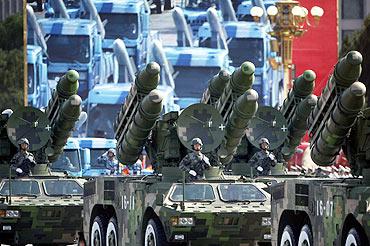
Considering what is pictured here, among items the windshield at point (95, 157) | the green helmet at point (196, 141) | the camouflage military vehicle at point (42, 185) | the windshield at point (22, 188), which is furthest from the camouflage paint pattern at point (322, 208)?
the windshield at point (95, 157)

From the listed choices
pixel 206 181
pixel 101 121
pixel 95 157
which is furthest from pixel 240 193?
pixel 101 121

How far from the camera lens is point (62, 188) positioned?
33.7 m

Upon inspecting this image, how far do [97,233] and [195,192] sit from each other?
3.38 m

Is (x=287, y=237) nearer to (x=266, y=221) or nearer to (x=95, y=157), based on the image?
(x=266, y=221)

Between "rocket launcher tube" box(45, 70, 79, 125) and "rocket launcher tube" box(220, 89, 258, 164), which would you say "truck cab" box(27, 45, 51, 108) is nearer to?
"rocket launcher tube" box(45, 70, 79, 125)

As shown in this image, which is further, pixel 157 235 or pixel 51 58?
pixel 51 58

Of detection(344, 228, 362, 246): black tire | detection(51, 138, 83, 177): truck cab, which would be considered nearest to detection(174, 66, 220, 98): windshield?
detection(51, 138, 83, 177): truck cab

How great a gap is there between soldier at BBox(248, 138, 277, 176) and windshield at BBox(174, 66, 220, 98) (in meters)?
25.1

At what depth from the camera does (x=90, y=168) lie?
165 ft

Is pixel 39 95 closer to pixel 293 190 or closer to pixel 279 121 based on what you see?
pixel 279 121

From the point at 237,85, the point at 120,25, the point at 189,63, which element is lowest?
the point at 189,63

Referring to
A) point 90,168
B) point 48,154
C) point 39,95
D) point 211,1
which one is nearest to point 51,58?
point 39,95

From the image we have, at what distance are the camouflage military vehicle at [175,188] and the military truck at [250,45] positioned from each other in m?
24.7

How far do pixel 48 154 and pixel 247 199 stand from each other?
7.19m
